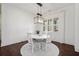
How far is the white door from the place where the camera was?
1259 millimetres

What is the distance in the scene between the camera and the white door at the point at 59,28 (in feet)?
4.13

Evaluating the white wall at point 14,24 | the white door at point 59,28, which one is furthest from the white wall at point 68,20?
the white wall at point 14,24

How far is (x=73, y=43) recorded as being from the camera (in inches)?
53.6

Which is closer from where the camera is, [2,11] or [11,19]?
[11,19]

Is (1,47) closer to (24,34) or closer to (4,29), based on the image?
(4,29)

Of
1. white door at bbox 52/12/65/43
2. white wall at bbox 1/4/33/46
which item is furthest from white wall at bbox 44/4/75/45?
white wall at bbox 1/4/33/46

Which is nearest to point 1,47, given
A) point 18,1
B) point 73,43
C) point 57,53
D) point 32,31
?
point 32,31

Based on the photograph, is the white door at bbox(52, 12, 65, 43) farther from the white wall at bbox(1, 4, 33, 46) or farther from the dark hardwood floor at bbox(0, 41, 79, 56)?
the white wall at bbox(1, 4, 33, 46)

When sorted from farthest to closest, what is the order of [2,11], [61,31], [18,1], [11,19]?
[2,11]
[11,19]
[61,31]
[18,1]

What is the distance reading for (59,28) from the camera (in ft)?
4.13

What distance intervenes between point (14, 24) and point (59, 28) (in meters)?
0.78

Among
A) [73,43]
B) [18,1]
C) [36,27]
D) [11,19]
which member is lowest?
[73,43]

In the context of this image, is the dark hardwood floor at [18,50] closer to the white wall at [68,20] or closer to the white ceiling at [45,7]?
the white wall at [68,20]

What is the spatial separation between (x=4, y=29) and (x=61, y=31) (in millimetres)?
999
